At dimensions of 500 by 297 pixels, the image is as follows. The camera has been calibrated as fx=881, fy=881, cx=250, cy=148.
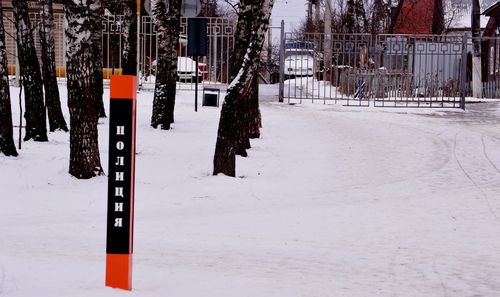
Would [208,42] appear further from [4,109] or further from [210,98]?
[4,109]

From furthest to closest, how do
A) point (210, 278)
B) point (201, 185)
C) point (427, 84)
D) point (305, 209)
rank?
point (427, 84) → point (201, 185) → point (305, 209) → point (210, 278)

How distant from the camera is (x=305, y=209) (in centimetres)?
974

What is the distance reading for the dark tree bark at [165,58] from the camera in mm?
16688

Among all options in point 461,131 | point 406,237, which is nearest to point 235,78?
point 406,237

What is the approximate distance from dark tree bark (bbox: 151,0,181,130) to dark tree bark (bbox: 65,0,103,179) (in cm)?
577

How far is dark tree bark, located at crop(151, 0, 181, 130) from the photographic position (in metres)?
16.7

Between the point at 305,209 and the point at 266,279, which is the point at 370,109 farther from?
the point at 266,279

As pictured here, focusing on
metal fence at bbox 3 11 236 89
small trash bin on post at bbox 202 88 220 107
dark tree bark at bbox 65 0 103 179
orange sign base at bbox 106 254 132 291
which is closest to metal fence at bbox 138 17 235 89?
metal fence at bbox 3 11 236 89

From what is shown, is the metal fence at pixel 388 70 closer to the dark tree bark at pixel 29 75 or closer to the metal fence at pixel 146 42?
the metal fence at pixel 146 42

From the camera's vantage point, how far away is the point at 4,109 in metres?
12.3

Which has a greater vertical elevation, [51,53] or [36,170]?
[51,53]

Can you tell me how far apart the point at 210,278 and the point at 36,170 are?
5942mm

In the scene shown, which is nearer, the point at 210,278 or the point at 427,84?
the point at 210,278

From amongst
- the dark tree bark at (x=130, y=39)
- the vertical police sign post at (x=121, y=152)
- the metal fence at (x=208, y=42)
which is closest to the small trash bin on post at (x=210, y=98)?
the metal fence at (x=208, y=42)
